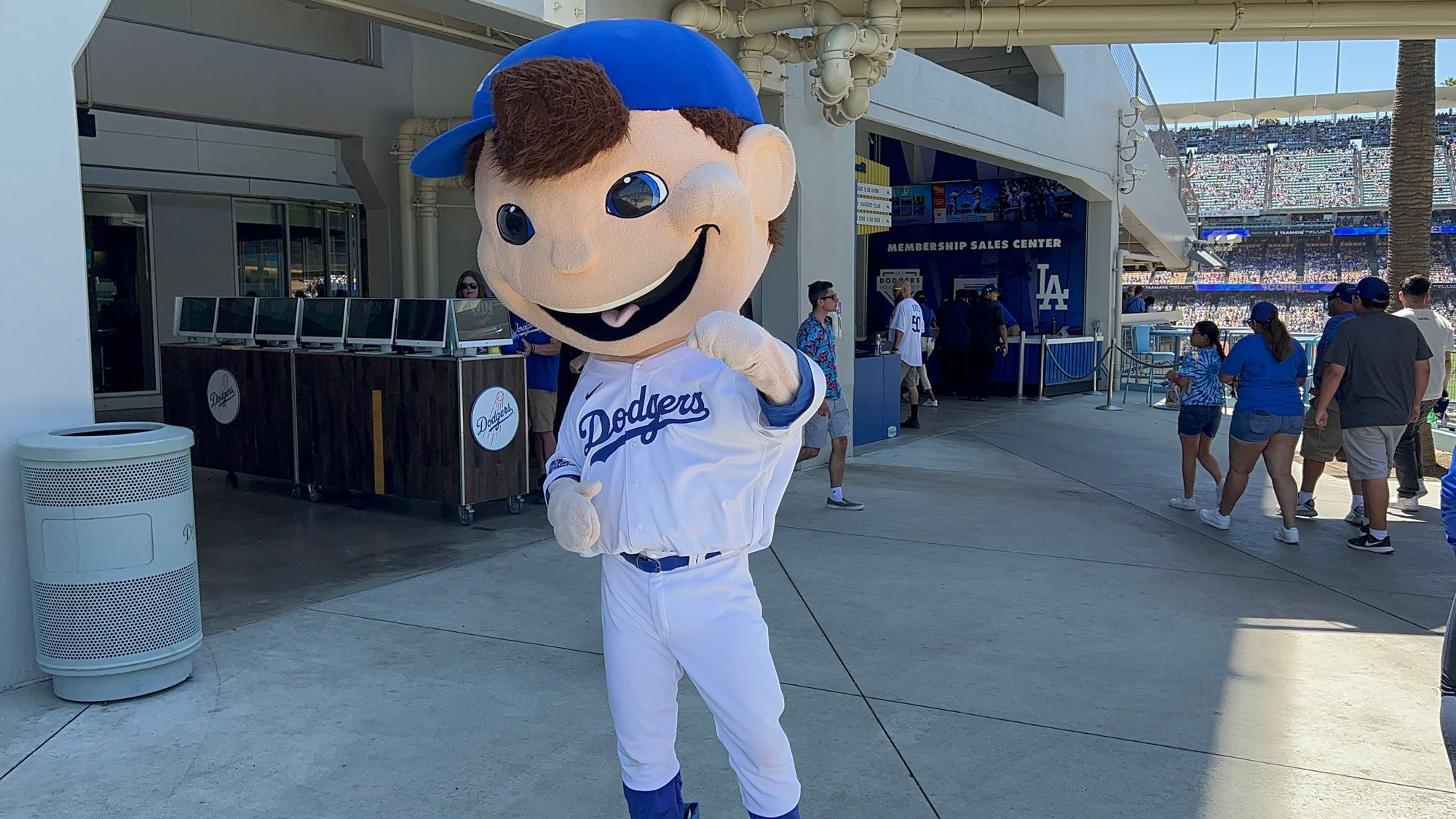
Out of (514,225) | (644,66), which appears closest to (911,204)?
(644,66)

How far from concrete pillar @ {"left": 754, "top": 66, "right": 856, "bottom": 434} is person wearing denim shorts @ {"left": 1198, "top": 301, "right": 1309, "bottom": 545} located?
3597 millimetres

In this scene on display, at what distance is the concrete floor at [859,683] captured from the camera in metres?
3.58

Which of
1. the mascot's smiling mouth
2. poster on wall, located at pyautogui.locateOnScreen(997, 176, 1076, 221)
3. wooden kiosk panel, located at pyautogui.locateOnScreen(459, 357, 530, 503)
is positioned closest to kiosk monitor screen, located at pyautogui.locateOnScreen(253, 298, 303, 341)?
wooden kiosk panel, located at pyautogui.locateOnScreen(459, 357, 530, 503)

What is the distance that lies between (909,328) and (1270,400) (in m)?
6.77

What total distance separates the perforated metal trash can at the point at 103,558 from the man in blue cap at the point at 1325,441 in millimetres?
7326

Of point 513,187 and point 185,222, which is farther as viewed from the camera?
point 185,222

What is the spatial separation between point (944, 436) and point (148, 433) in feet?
30.6

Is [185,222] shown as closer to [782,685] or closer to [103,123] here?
[103,123]

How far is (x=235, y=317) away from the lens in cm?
909

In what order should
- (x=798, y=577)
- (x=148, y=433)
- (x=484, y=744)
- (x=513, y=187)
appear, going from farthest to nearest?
(x=798, y=577), (x=148, y=433), (x=484, y=744), (x=513, y=187)

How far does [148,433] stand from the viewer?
440 cm

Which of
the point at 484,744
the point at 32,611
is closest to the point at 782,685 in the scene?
the point at 484,744

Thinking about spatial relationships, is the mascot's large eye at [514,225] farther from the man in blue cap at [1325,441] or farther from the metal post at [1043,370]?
the metal post at [1043,370]

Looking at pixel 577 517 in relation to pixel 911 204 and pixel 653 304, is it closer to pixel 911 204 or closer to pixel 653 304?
pixel 653 304
